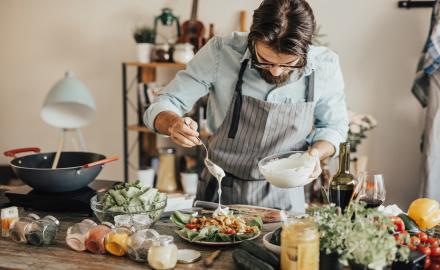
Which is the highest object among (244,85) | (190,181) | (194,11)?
(194,11)

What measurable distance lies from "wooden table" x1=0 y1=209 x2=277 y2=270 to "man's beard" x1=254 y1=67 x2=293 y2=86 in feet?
2.39

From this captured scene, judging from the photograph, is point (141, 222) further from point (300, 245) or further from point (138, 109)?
point (138, 109)

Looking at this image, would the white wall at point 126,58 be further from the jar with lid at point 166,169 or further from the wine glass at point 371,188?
the wine glass at point 371,188

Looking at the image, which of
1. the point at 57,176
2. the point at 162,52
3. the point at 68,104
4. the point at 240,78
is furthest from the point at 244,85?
the point at 68,104

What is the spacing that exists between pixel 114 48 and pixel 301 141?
269 centimetres

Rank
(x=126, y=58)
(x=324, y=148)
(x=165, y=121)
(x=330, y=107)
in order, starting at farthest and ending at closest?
(x=126, y=58)
(x=330, y=107)
(x=324, y=148)
(x=165, y=121)

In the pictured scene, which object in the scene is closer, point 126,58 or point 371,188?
point 371,188

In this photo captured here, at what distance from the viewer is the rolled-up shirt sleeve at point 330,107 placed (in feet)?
7.50

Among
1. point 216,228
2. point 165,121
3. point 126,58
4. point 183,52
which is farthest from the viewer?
point 126,58

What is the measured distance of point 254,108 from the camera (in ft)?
7.32

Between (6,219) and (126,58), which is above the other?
(126,58)

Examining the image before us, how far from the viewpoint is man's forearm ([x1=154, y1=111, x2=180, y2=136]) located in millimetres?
2057

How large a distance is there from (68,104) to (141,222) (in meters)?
2.53

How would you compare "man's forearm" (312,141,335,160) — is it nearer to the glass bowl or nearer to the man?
the man
